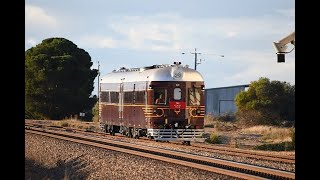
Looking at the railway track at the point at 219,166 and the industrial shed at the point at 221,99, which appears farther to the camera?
the industrial shed at the point at 221,99

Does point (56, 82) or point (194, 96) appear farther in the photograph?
point (56, 82)

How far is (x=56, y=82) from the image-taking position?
60.1 meters

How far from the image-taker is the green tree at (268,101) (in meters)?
49.7

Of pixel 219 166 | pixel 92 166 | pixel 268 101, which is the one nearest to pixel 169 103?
pixel 92 166

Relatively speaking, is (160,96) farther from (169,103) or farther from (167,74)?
(167,74)

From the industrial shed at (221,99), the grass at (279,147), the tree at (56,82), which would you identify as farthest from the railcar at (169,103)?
the industrial shed at (221,99)

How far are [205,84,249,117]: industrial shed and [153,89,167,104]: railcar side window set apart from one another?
44675mm

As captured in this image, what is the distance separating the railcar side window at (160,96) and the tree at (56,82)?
114 ft

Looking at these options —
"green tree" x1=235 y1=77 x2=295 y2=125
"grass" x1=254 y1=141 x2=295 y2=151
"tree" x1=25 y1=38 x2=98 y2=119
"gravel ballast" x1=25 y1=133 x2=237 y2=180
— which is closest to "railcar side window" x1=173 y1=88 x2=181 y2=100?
"grass" x1=254 y1=141 x2=295 y2=151

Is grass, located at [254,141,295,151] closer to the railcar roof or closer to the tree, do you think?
the railcar roof

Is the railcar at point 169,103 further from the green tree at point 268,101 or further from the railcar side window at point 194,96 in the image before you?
the green tree at point 268,101

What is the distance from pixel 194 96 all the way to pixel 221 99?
166 ft
